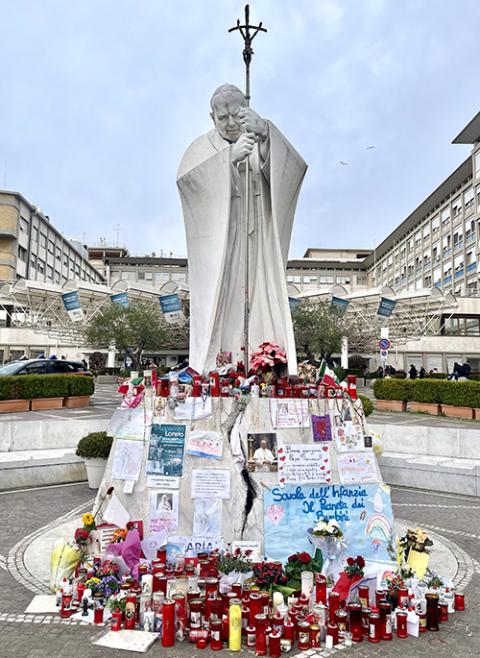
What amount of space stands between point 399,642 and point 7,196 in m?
50.4

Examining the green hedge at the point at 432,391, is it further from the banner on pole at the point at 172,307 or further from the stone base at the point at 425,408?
the banner on pole at the point at 172,307

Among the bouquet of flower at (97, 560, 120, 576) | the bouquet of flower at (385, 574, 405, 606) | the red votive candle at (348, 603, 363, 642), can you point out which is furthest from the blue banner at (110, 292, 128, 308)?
the red votive candle at (348, 603, 363, 642)

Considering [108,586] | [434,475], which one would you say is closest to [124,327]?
[434,475]

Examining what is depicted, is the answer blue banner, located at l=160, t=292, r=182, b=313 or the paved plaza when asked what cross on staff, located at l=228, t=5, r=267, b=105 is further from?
blue banner, located at l=160, t=292, r=182, b=313

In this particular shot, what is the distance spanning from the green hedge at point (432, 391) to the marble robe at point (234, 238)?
A: 1112 cm

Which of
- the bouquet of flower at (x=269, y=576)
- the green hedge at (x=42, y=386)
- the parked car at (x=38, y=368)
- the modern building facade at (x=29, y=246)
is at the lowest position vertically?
the bouquet of flower at (x=269, y=576)

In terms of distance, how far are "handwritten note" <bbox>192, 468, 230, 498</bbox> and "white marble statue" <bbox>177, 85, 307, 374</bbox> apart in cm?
249

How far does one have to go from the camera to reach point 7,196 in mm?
46188

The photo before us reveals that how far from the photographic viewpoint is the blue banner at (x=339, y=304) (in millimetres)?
32938

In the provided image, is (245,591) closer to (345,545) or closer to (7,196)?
(345,545)

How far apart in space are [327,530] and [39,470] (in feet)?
19.7

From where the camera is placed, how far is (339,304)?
109ft

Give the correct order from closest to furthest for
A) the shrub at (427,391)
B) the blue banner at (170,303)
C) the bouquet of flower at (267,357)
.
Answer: the bouquet of flower at (267,357), the shrub at (427,391), the blue banner at (170,303)

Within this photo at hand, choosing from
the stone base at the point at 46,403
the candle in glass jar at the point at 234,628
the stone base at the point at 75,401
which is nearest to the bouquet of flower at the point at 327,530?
the candle in glass jar at the point at 234,628
